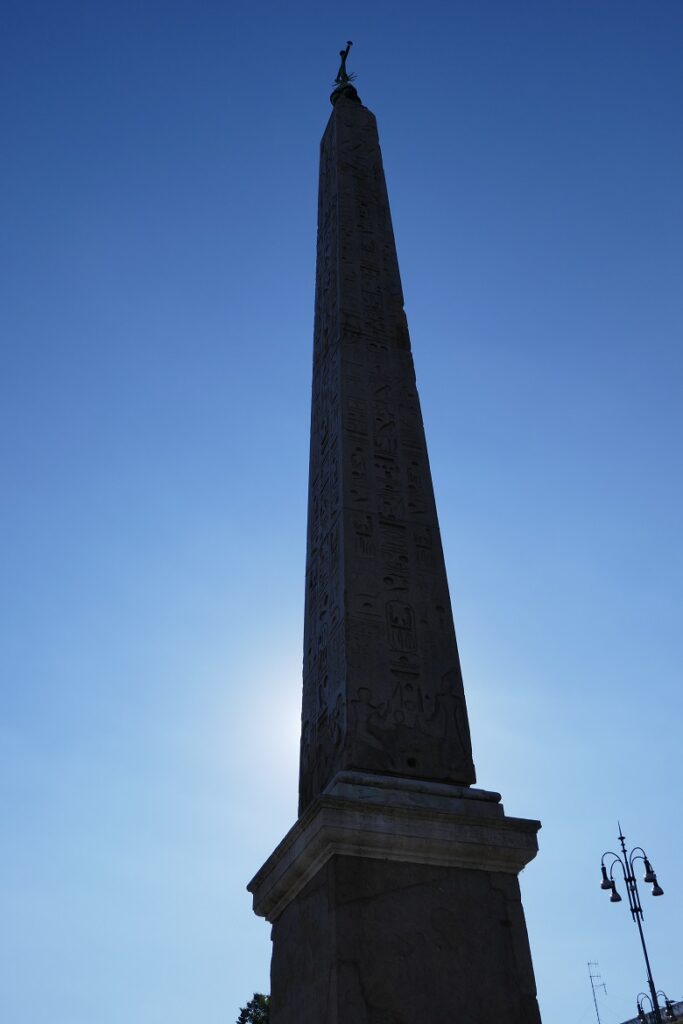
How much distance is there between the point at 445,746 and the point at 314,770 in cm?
74

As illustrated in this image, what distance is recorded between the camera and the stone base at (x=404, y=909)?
4.31m

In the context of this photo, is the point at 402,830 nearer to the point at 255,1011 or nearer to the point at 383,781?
the point at 383,781

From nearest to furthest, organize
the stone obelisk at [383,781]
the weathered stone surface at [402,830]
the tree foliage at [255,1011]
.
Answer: the stone obelisk at [383,781], the weathered stone surface at [402,830], the tree foliage at [255,1011]

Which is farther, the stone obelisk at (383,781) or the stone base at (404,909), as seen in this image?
the stone obelisk at (383,781)

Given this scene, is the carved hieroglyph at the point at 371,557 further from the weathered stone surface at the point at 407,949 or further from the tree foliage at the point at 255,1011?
the tree foliage at the point at 255,1011

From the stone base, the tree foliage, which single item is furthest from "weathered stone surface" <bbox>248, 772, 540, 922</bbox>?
the tree foliage

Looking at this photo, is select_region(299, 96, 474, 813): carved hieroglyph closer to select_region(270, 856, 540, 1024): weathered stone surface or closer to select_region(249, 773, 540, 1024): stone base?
select_region(249, 773, 540, 1024): stone base

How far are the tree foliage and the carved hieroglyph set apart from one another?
936 inches

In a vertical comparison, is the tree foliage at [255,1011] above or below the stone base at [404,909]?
above

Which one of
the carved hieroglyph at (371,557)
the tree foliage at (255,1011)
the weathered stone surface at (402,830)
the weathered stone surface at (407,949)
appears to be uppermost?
the tree foliage at (255,1011)

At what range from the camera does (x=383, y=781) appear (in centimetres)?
480

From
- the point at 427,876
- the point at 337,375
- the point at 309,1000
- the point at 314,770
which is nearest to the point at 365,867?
the point at 427,876

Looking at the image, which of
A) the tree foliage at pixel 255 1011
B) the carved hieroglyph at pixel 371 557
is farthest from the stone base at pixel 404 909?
the tree foliage at pixel 255 1011

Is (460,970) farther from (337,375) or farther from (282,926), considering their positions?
(337,375)
